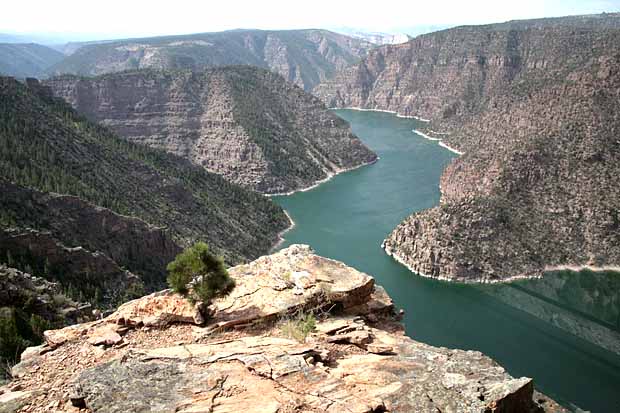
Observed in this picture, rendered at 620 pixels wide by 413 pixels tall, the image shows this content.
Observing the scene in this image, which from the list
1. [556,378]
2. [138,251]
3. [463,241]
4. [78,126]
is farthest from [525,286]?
[78,126]

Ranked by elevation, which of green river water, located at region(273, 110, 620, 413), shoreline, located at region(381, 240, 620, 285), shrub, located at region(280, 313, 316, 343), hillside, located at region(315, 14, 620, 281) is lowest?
green river water, located at region(273, 110, 620, 413)

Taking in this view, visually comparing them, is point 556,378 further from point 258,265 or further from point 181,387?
point 181,387

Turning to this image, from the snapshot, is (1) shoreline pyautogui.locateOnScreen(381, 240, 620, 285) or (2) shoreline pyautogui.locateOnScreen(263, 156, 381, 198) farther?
(2) shoreline pyautogui.locateOnScreen(263, 156, 381, 198)

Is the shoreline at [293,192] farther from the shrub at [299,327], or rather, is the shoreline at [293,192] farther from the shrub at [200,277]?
the shrub at [299,327]

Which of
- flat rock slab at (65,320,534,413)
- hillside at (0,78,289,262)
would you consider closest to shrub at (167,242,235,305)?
flat rock slab at (65,320,534,413)

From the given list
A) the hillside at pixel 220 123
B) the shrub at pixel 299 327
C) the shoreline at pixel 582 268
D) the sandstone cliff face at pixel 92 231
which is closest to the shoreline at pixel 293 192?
the hillside at pixel 220 123

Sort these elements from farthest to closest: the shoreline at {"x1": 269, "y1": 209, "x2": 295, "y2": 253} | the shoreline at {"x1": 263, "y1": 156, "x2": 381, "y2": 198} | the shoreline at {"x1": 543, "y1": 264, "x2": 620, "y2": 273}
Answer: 1. the shoreline at {"x1": 263, "y1": 156, "x2": 381, "y2": 198}
2. the shoreline at {"x1": 269, "y1": 209, "x2": 295, "y2": 253}
3. the shoreline at {"x1": 543, "y1": 264, "x2": 620, "y2": 273}

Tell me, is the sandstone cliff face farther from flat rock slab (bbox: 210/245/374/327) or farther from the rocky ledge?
the rocky ledge
